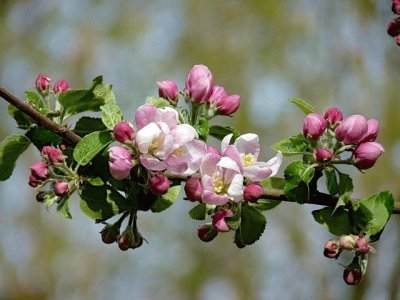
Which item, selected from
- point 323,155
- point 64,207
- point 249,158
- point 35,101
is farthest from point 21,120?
point 323,155

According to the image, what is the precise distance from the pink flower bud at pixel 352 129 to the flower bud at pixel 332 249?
0.16m

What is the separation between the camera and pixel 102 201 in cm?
121

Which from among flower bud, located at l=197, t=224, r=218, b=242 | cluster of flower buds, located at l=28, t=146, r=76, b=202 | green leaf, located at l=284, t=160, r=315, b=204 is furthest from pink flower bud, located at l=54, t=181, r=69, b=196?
green leaf, located at l=284, t=160, r=315, b=204

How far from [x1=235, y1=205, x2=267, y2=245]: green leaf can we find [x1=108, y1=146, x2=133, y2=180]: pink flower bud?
21cm

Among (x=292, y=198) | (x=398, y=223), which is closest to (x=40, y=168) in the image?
(x=292, y=198)

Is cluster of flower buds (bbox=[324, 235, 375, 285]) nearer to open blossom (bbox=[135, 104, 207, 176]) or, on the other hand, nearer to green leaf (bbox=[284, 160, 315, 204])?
green leaf (bbox=[284, 160, 315, 204])

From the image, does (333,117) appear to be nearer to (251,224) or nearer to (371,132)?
(371,132)

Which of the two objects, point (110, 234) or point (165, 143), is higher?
point (165, 143)

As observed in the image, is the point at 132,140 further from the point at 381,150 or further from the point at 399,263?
the point at 399,263

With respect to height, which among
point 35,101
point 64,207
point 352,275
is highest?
point 35,101

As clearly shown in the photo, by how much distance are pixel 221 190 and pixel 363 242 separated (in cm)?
24

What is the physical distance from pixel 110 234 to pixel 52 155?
0.17 meters

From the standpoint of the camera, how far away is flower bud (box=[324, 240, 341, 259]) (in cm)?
122

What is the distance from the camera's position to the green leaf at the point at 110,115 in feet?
3.84
